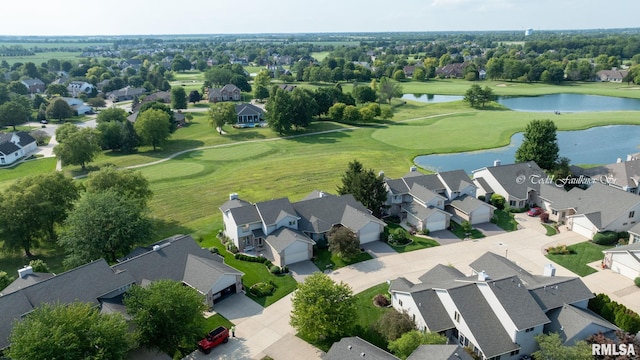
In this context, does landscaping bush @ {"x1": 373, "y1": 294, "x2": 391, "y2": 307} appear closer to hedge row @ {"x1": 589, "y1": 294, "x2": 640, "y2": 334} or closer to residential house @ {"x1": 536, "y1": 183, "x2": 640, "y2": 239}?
hedge row @ {"x1": 589, "y1": 294, "x2": 640, "y2": 334}

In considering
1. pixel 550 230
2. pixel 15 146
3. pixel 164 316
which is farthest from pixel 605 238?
pixel 15 146

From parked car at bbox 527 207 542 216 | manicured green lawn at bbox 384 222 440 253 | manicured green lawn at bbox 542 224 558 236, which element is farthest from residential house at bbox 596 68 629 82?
manicured green lawn at bbox 384 222 440 253

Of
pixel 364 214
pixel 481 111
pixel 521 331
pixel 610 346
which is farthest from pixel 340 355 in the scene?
pixel 481 111

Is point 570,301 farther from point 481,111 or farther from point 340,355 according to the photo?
point 481,111

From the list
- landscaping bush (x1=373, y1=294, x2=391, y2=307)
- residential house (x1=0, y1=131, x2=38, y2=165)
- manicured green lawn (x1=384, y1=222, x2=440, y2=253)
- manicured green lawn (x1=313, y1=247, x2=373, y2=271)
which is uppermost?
landscaping bush (x1=373, y1=294, x2=391, y2=307)

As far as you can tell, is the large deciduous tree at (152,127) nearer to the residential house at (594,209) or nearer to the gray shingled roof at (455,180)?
the gray shingled roof at (455,180)

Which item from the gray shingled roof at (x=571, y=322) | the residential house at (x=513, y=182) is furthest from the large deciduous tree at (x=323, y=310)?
the residential house at (x=513, y=182)

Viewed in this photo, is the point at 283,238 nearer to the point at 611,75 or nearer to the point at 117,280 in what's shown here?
the point at 117,280
